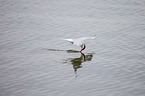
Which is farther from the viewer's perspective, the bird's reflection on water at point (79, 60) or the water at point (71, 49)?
the bird's reflection on water at point (79, 60)

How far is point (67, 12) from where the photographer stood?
1903cm

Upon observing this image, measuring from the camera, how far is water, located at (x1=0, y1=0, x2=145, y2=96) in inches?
409

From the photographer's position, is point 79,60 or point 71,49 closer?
point 79,60

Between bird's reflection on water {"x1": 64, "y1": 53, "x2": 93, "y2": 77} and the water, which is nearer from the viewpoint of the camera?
the water

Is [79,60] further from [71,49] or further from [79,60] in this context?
[71,49]

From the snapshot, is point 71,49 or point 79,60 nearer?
point 79,60

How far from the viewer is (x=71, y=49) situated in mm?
13711

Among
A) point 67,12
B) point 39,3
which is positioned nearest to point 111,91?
point 67,12

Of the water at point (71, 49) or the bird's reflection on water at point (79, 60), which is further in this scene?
the bird's reflection on water at point (79, 60)

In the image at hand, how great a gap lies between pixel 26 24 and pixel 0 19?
6.55 feet

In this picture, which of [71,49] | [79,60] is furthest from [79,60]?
[71,49]

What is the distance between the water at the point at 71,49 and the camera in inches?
409

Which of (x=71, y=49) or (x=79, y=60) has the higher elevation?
(x=71, y=49)

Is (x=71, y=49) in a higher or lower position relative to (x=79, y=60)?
higher
